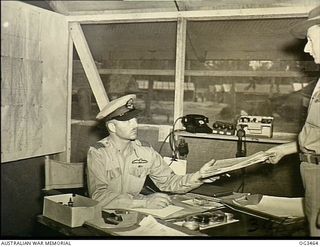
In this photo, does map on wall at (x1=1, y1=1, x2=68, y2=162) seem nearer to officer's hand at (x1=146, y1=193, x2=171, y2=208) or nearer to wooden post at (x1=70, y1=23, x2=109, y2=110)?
wooden post at (x1=70, y1=23, x2=109, y2=110)

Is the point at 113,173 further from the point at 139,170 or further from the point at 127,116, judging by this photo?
the point at 127,116

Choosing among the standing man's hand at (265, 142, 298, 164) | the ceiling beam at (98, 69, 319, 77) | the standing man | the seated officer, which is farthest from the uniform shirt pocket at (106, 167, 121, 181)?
the standing man

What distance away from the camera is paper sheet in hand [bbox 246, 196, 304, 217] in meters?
1.37

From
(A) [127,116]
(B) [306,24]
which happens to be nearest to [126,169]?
(A) [127,116]

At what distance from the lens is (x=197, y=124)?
165 centimetres

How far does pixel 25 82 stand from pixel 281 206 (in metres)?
1.01

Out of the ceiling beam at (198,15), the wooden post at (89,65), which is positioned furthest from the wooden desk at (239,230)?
the ceiling beam at (198,15)

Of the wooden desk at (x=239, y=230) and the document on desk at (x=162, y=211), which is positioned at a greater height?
the document on desk at (x=162, y=211)

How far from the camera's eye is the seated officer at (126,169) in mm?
1398

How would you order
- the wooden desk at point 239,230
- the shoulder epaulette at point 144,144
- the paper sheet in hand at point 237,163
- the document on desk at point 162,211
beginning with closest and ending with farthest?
the wooden desk at point 239,230 → the document on desk at point 162,211 → the paper sheet in hand at point 237,163 → the shoulder epaulette at point 144,144

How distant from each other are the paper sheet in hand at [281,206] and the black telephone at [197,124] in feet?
1.19

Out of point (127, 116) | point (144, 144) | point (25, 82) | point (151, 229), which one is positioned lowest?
point (151, 229)

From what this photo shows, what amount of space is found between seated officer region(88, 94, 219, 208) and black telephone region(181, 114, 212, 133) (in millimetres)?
Answer: 181

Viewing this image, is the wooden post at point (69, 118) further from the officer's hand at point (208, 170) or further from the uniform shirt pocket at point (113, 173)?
the officer's hand at point (208, 170)
